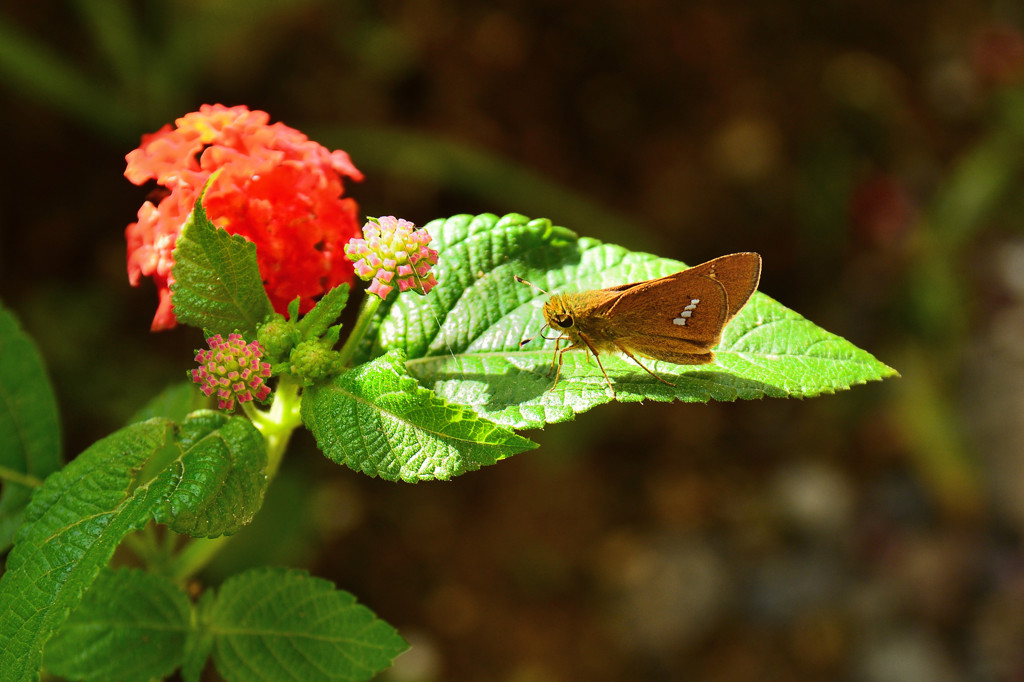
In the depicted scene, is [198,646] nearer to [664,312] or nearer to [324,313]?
[324,313]

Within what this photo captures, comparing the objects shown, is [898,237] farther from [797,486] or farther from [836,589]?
[836,589]

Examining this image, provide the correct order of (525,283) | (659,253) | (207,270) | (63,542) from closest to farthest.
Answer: (63,542) < (207,270) < (525,283) < (659,253)

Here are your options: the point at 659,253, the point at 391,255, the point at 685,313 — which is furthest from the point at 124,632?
the point at 659,253

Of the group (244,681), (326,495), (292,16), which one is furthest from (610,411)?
(244,681)

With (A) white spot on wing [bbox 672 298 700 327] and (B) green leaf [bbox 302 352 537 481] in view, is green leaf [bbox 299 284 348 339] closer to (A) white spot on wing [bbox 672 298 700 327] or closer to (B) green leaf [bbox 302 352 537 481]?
(B) green leaf [bbox 302 352 537 481]

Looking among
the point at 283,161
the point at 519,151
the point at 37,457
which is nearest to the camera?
the point at 283,161

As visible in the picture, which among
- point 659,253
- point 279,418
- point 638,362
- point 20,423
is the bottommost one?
point 659,253
